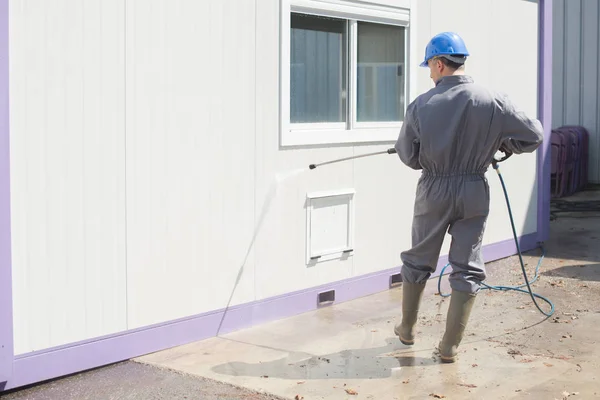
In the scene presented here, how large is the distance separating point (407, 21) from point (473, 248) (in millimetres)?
2949

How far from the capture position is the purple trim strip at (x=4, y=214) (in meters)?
4.76

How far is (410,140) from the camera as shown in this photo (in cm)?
556

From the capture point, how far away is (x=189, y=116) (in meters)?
5.87

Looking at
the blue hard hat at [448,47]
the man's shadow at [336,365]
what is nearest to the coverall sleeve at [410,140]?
the blue hard hat at [448,47]

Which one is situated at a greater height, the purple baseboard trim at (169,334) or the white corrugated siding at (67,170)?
the white corrugated siding at (67,170)

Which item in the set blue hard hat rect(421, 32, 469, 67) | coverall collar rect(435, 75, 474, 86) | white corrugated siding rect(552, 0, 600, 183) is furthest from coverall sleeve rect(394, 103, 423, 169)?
white corrugated siding rect(552, 0, 600, 183)

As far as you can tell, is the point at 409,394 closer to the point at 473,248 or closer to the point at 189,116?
the point at 473,248

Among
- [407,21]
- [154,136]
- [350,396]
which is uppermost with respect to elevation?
[407,21]

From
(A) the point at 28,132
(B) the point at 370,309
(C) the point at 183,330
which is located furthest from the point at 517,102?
(A) the point at 28,132

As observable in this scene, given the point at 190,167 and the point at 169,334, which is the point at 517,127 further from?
the point at 169,334

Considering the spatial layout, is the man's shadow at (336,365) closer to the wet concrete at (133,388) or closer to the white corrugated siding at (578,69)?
the wet concrete at (133,388)

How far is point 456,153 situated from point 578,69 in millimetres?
11329

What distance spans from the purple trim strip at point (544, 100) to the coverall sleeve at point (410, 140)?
472cm

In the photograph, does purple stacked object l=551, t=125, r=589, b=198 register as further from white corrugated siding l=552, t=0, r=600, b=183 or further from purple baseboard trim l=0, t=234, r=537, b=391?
purple baseboard trim l=0, t=234, r=537, b=391
